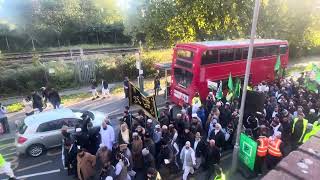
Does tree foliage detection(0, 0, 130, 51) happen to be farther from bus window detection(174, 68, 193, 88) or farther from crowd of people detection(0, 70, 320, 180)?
crowd of people detection(0, 70, 320, 180)

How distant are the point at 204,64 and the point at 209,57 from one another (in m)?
0.43

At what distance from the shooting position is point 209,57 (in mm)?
15344

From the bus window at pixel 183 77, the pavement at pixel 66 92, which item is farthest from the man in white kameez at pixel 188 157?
the pavement at pixel 66 92

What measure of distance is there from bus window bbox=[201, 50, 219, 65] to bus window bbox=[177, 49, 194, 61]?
0.58 metres

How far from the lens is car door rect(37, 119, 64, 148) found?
11438 millimetres

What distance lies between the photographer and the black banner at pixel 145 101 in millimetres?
11164

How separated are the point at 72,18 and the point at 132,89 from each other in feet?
104

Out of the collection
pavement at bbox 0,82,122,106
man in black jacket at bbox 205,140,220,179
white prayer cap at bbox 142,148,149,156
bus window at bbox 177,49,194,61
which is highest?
bus window at bbox 177,49,194,61

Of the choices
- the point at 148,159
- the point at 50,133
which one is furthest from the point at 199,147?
the point at 50,133

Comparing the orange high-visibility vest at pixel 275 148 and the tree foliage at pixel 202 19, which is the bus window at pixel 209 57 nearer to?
the orange high-visibility vest at pixel 275 148

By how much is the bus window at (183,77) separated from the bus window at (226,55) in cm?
189

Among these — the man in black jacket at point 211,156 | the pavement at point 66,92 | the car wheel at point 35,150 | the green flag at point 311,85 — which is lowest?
the pavement at point 66,92

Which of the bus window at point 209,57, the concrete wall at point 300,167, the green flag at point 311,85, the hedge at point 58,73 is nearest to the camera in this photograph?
the concrete wall at point 300,167

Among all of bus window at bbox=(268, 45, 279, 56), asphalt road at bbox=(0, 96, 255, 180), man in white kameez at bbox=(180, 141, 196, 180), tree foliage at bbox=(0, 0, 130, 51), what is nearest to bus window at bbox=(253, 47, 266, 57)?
bus window at bbox=(268, 45, 279, 56)
